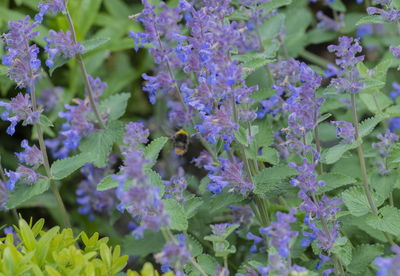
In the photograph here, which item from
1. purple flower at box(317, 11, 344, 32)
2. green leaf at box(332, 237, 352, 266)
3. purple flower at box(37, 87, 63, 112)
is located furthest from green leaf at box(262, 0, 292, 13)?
purple flower at box(37, 87, 63, 112)

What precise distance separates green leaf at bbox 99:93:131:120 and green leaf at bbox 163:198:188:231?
40.9 inches

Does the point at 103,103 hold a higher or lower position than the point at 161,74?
lower

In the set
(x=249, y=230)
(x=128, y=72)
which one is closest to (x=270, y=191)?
(x=249, y=230)

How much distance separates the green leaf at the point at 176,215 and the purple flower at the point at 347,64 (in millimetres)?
958

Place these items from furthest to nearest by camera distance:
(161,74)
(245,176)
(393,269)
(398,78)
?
(398,78), (161,74), (245,176), (393,269)

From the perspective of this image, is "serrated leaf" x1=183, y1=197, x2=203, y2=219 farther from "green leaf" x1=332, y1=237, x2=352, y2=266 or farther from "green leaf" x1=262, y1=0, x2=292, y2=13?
"green leaf" x1=262, y1=0, x2=292, y2=13

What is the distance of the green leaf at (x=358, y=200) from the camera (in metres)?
2.94

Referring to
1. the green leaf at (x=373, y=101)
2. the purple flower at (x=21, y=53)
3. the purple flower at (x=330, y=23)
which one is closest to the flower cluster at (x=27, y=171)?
the purple flower at (x=21, y=53)

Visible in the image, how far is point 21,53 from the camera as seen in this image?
304cm

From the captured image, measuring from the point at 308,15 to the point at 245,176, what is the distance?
8.47 feet

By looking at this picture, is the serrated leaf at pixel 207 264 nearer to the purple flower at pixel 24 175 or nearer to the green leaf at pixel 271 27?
the purple flower at pixel 24 175

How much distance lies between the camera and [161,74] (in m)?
3.24

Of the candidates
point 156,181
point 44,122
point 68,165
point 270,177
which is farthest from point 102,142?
point 270,177

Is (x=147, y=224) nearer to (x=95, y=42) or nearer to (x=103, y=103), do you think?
(x=95, y=42)
